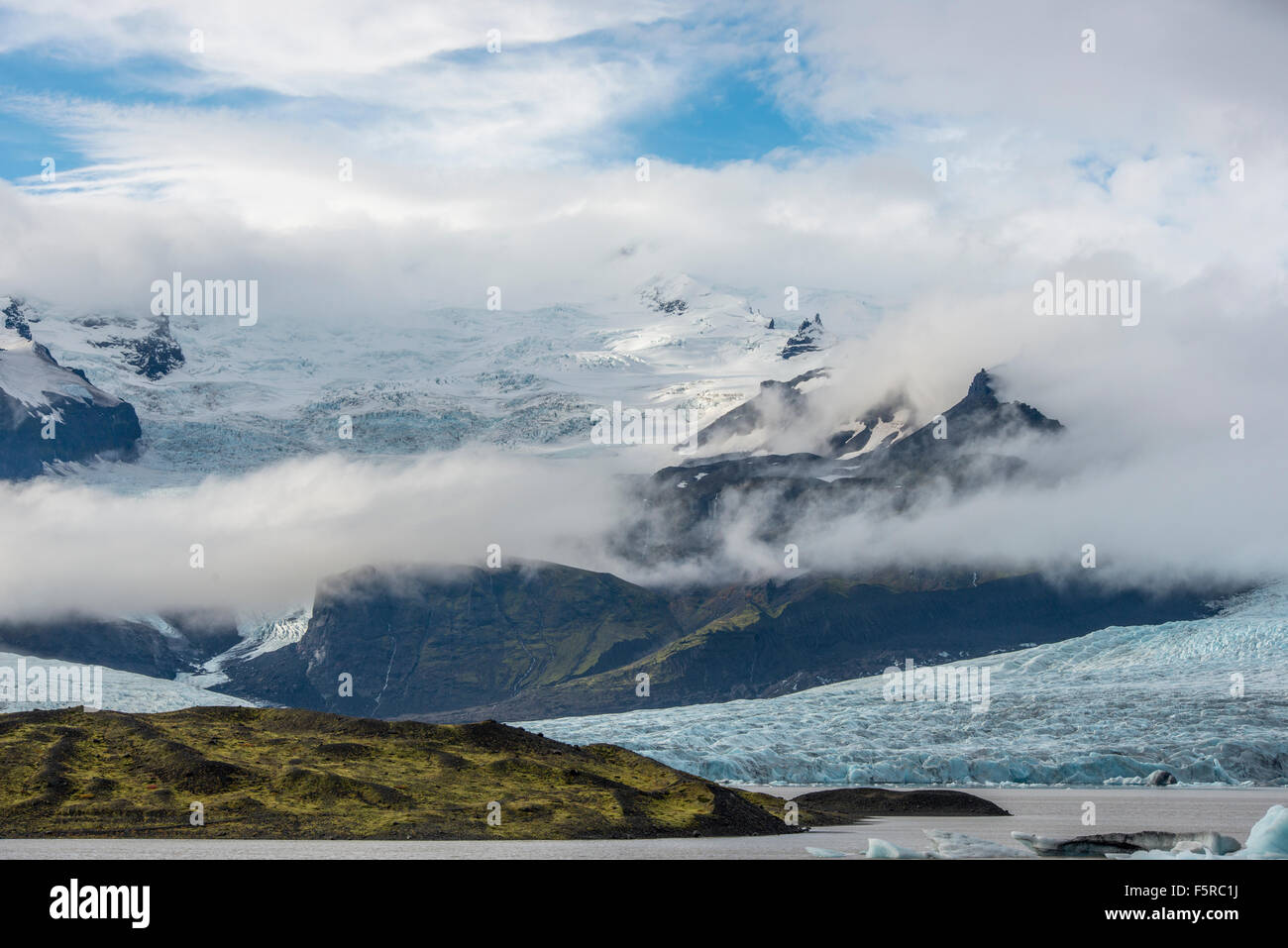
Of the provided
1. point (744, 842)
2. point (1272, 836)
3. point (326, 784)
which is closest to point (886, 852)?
point (1272, 836)

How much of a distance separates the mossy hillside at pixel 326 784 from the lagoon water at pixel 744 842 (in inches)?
121

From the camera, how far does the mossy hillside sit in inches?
3194

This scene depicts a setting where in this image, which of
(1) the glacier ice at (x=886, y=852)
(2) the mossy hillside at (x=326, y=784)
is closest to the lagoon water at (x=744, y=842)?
(2) the mossy hillside at (x=326, y=784)

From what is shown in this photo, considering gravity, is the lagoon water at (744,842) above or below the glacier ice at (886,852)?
below

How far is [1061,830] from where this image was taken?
331ft

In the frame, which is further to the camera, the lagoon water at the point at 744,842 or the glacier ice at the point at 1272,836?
the lagoon water at the point at 744,842

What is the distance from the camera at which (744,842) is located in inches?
3238

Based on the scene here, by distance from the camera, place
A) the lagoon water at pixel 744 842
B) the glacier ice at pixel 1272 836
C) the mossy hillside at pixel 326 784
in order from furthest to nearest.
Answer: the mossy hillside at pixel 326 784, the lagoon water at pixel 744 842, the glacier ice at pixel 1272 836

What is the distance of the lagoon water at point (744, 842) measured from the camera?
67.1 m

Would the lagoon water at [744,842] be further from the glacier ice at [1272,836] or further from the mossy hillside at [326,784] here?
the glacier ice at [1272,836]
